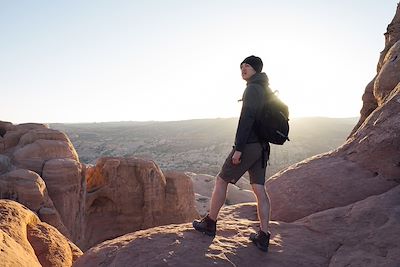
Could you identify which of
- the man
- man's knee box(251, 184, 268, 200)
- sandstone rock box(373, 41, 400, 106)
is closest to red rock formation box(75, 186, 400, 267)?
the man

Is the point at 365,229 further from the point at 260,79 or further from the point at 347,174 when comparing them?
the point at 260,79

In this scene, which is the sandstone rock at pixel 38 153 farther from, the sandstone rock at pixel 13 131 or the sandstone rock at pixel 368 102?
the sandstone rock at pixel 368 102

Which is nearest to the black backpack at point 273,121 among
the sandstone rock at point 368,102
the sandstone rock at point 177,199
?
the sandstone rock at point 368,102

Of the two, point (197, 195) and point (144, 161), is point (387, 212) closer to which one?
point (144, 161)

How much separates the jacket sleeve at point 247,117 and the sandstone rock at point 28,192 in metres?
9.27

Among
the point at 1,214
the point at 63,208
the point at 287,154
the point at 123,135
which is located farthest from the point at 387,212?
the point at 123,135

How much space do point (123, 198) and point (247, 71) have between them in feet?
50.2

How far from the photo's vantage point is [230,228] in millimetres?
4949

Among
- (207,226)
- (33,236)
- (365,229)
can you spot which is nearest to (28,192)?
(33,236)

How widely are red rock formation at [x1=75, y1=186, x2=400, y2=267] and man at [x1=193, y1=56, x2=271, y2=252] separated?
0.56ft

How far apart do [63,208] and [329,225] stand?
1101 centimetres

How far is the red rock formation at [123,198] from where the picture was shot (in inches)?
725

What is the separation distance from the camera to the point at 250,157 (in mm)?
4477

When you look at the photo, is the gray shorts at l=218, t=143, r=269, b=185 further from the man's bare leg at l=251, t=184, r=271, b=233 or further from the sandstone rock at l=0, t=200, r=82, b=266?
the sandstone rock at l=0, t=200, r=82, b=266
